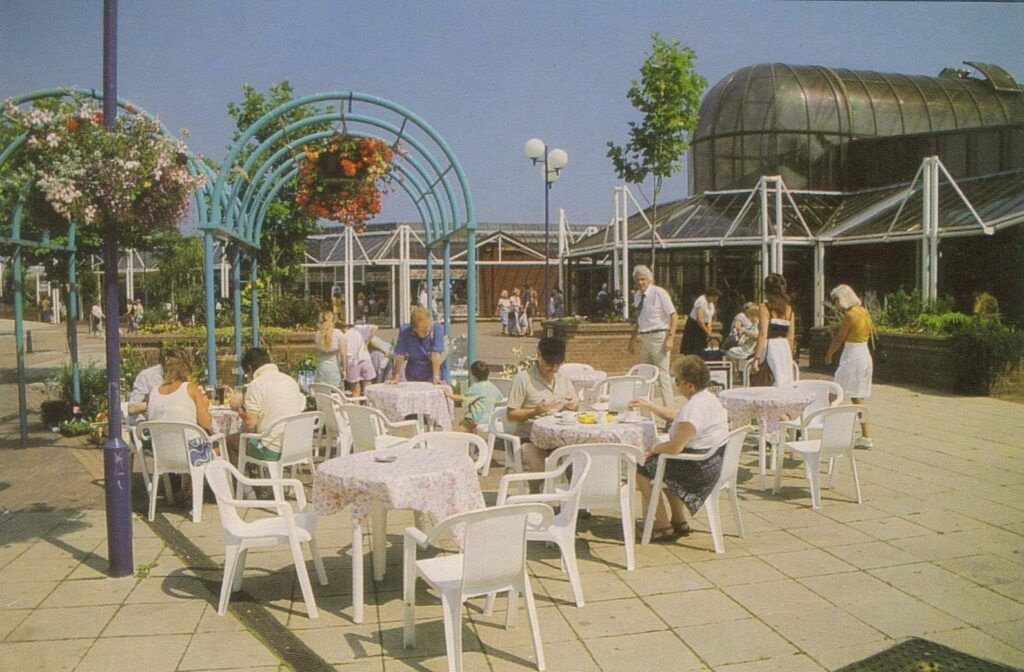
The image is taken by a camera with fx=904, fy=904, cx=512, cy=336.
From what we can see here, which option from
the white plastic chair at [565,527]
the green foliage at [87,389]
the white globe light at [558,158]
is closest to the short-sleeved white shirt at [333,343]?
the green foliage at [87,389]

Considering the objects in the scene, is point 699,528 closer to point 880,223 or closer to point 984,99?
point 880,223

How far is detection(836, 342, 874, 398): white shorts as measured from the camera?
8875 millimetres

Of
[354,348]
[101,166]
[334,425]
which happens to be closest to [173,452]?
[334,425]

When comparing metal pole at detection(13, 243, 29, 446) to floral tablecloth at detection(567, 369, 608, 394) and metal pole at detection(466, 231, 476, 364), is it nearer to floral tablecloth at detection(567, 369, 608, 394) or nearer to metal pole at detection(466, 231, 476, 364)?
metal pole at detection(466, 231, 476, 364)

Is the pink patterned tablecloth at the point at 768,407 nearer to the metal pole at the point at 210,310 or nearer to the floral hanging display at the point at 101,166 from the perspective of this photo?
the floral hanging display at the point at 101,166

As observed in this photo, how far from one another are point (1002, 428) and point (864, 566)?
19.4 feet

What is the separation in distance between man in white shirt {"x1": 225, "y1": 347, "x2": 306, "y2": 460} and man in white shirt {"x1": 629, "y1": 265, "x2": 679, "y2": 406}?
4239 mm

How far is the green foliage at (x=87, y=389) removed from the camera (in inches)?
431

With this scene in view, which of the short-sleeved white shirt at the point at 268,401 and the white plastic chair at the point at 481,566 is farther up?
the short-sleeved white shirt at the point at 268,401

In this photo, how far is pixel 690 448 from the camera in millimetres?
5855

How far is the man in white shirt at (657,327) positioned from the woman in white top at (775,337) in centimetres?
129

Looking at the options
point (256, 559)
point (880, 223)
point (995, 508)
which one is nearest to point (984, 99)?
point (880, 223)

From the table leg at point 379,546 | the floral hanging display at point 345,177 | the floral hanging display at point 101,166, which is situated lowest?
the table leg at point 379,546

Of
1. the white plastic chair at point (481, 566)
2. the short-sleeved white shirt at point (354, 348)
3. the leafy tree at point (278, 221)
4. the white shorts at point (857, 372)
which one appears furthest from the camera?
the leafy tree at point (278, 221)
